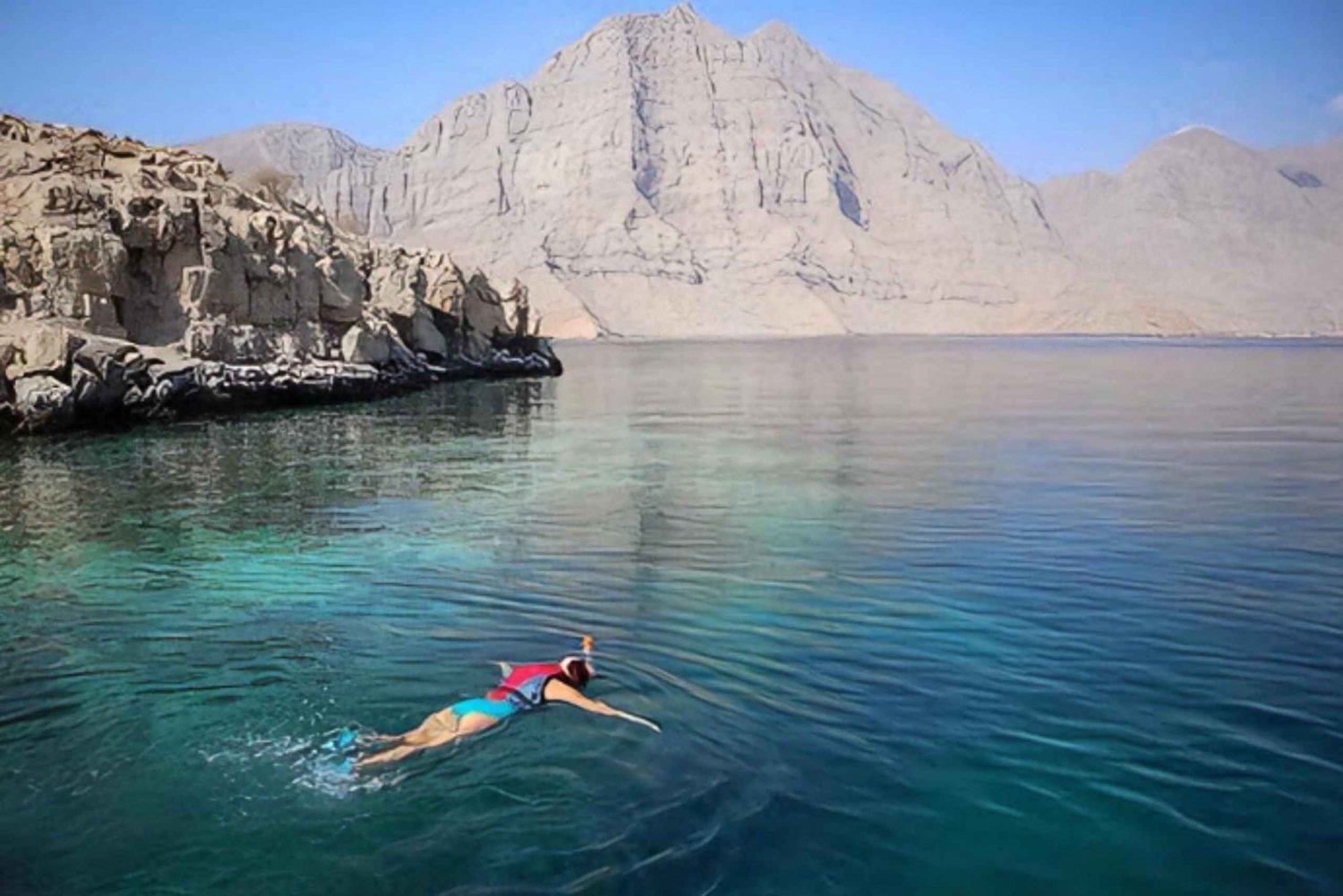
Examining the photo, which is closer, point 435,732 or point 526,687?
point 435,732

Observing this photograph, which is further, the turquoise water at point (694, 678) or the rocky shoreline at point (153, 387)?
the rocky shoreline at point (153, 387)

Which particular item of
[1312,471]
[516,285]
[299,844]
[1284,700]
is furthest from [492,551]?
[516,285]

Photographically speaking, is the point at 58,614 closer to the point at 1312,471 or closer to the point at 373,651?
the point at 373,651

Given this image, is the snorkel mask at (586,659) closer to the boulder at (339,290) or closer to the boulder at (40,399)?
the boulder at (40,399)

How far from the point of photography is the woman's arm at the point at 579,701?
957 centimetres

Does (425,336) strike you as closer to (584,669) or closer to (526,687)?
(584,669)

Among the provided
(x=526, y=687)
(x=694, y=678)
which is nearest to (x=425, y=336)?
(x=694, y=678)

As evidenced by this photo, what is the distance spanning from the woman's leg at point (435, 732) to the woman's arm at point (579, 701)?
66 centimetres

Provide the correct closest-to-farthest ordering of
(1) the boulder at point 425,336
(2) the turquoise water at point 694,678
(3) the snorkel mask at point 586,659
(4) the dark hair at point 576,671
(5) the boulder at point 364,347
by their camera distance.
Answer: (2) the turquoise water at point 694,678
(4) the dark hair at point 576,671
(3) the snorkel mask at point 586,659
(5) the boulder at point 364,347
(1) the boulder at point 425,336

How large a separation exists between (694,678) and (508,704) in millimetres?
2105

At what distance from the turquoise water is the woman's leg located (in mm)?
180


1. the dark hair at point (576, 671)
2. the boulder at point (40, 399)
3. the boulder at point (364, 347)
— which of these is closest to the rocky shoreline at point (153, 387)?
the boulder at point (40, 399)

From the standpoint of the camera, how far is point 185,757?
8.84 m

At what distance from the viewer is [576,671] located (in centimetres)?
1015
